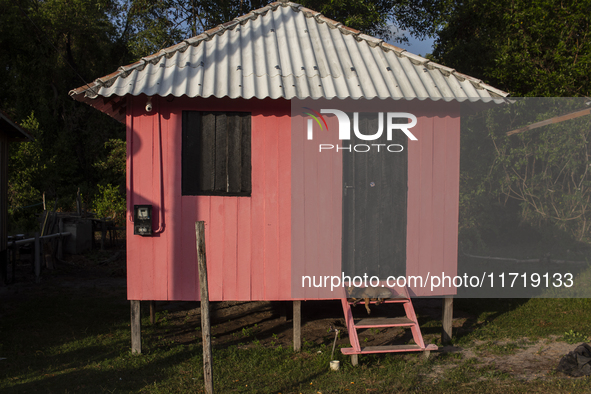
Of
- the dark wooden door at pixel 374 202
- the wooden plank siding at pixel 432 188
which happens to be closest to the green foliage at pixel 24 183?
the dark wooden door at pixel 374 202

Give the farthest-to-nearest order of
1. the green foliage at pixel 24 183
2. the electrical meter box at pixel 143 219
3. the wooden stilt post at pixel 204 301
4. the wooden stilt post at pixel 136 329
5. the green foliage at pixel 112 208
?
the green foliage at pixel 112 208 → the green foliage at pixel 24 183 → the wooden stilt post at pixel 136 329 → the electrical meter box at pixel 143 219 → the wooden stilt post at pixel 204 301


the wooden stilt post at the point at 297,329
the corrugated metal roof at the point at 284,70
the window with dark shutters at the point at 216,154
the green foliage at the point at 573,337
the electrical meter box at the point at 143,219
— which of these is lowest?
the green foliage at the point at 573,337

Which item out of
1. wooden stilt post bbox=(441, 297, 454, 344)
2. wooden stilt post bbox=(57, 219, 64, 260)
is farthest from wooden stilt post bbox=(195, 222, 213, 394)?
wooden stilt post bbox=(57, 219, 64, 260)

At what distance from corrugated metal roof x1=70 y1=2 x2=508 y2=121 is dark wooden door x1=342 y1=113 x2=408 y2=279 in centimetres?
65

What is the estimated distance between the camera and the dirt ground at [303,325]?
6.18 meters

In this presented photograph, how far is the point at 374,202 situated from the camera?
6488 millimetres

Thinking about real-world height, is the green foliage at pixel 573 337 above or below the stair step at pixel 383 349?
below

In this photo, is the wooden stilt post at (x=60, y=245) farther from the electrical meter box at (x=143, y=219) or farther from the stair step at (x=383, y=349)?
the stair step at (x=383, y=349)

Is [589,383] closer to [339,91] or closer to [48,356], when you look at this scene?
[339,91]

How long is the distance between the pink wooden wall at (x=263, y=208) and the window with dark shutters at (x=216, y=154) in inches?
3.7

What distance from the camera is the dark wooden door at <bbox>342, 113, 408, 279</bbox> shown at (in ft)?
21.2

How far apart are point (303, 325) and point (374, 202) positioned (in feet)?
8.87

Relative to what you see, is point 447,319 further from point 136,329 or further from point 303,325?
point 136,329

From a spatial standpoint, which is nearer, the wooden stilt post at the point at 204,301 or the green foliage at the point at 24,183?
the wooden stilt post at the point at 204,301
